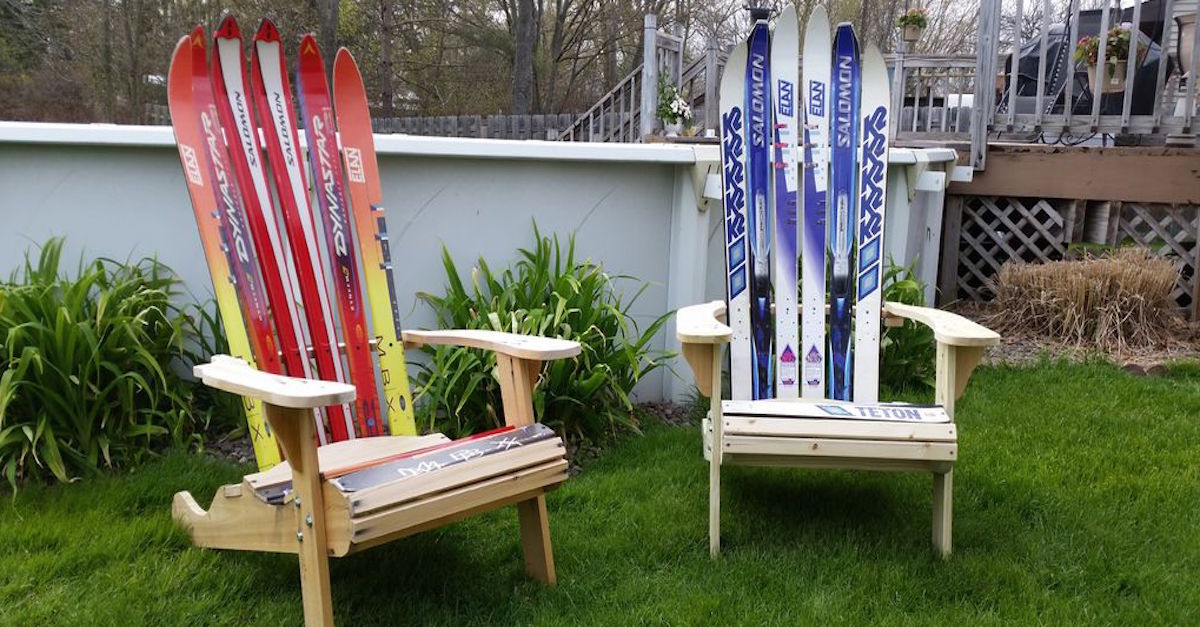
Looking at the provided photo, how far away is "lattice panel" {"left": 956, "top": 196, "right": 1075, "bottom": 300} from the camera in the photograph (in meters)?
5.02

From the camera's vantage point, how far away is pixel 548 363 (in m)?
2.72

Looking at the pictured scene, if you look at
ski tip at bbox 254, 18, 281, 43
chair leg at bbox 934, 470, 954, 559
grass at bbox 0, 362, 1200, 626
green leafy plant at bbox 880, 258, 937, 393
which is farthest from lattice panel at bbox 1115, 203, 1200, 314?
ski tip at bbox 254, 18, 281, 43

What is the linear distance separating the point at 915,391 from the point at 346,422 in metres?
2.20

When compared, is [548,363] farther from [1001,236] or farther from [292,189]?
[1001,236]

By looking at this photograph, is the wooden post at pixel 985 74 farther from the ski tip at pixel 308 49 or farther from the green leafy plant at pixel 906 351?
the ski tip at pixel 308 49

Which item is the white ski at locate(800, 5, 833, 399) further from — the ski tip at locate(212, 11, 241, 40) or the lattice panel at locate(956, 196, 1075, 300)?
the lattice panel at locate(956, 196, 1075, 300)

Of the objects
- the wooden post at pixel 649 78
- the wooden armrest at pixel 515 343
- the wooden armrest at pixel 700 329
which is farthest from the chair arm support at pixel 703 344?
the wooden post at pixel 649 78

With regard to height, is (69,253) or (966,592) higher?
(69,253)

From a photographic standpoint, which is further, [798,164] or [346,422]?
[798,164]

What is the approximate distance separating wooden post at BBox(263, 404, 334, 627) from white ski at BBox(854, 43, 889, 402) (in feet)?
5.40

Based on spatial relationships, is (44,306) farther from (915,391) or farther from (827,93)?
(915,391)

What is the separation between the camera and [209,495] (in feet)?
7.88

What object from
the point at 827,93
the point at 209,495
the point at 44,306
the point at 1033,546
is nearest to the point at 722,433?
the point at 1033,546

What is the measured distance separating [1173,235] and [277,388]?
5007mm
